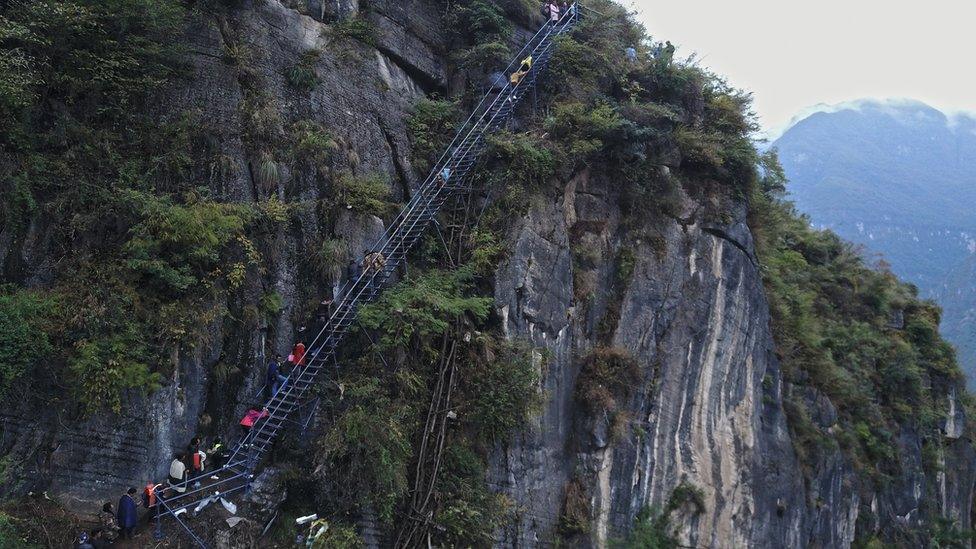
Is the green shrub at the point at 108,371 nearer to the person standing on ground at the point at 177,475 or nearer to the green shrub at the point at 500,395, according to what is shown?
the person standing on ground at the point at 177,475

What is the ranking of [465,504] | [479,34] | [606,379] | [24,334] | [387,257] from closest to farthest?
[24,334]
[465,504]
[387,257]
[606,379]
[479,34]

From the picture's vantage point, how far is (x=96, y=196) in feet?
34.2

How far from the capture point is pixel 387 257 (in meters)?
12.4

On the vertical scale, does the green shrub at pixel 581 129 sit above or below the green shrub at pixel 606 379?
above

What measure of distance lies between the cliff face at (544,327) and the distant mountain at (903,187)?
64966 millimetres

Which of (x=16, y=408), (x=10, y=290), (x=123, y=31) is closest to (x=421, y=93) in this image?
(x=123, y=31)

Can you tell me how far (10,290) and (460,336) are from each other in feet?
23.9

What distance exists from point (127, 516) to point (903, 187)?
123 metres

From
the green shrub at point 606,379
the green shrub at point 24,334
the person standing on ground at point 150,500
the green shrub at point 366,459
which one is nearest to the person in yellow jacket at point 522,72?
the green shrub at point 606,379

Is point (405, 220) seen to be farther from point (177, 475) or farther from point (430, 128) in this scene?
point (177, 475)

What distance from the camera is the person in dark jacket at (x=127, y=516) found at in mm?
8617

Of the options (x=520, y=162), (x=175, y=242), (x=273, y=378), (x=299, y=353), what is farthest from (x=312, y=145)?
(x=273, y=378)

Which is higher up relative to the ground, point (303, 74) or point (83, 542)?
point (303, 74)

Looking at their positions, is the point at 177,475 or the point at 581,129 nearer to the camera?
the point at 177,475
